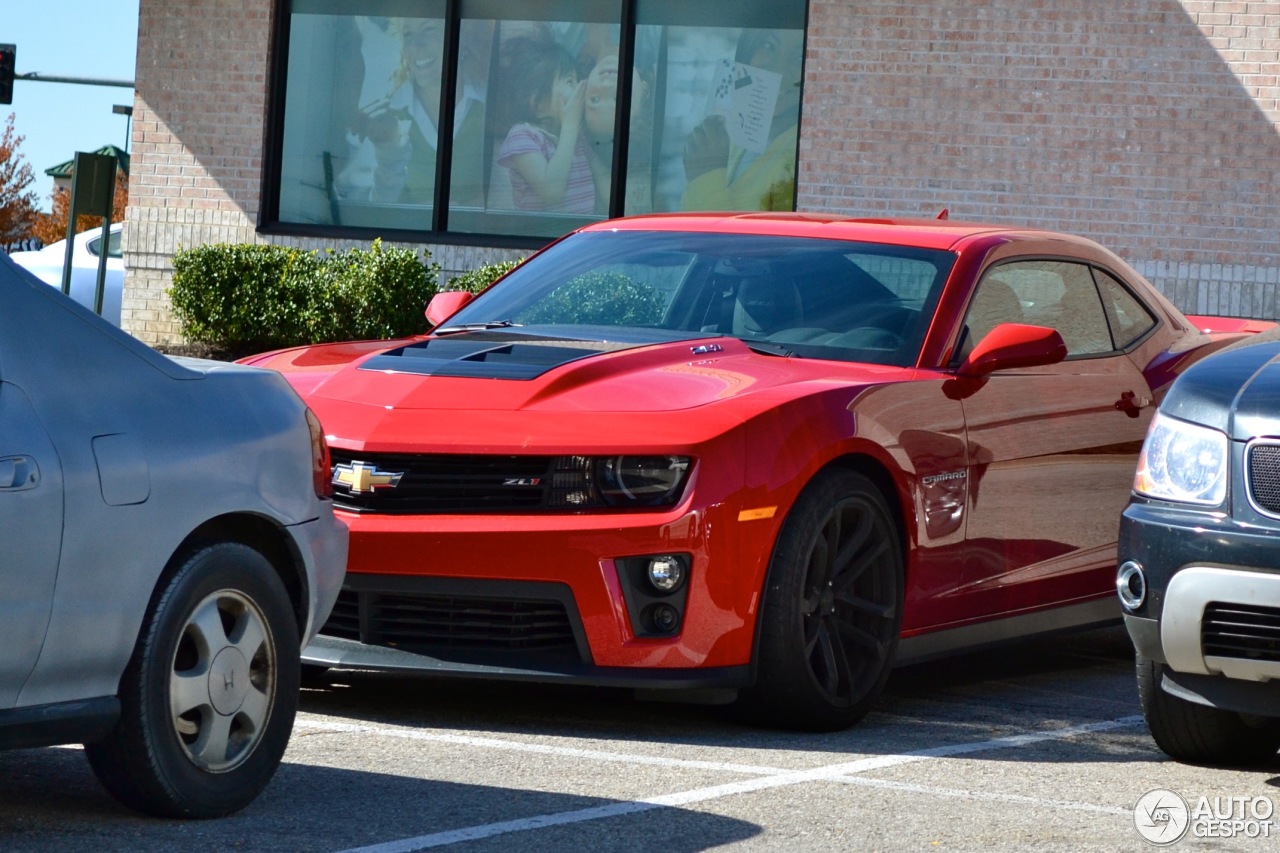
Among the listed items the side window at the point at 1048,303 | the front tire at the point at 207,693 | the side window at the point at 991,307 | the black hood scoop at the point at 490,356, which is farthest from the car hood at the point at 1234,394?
the front tire at the point at 207,693

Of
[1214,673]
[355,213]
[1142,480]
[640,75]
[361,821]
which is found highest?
[640,75]

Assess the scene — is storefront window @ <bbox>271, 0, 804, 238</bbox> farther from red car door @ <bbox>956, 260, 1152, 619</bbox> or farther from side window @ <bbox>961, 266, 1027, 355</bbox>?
side window @ <bbox>961, 266, 1027, 355</bbox>

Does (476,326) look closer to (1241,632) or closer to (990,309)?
(990,309)

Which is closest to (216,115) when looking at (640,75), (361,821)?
(640,75)

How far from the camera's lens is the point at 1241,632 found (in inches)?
196

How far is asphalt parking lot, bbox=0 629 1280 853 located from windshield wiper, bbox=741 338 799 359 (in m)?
1.20

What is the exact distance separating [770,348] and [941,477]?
0.73 metres

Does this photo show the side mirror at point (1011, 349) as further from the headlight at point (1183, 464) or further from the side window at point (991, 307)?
the headlight at point (1183, 464)

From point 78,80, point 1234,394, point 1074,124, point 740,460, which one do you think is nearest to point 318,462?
point 740,460

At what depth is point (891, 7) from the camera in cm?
1509

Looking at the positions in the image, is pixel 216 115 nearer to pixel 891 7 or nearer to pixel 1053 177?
pixel 891 7

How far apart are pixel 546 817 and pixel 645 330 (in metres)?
2.43

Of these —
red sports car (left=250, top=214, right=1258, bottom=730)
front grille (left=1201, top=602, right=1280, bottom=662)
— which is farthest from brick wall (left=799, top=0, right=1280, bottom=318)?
front grille (left=1201, top=602, right=1280, bottom=662)

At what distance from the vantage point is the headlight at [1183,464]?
512 centimetres
